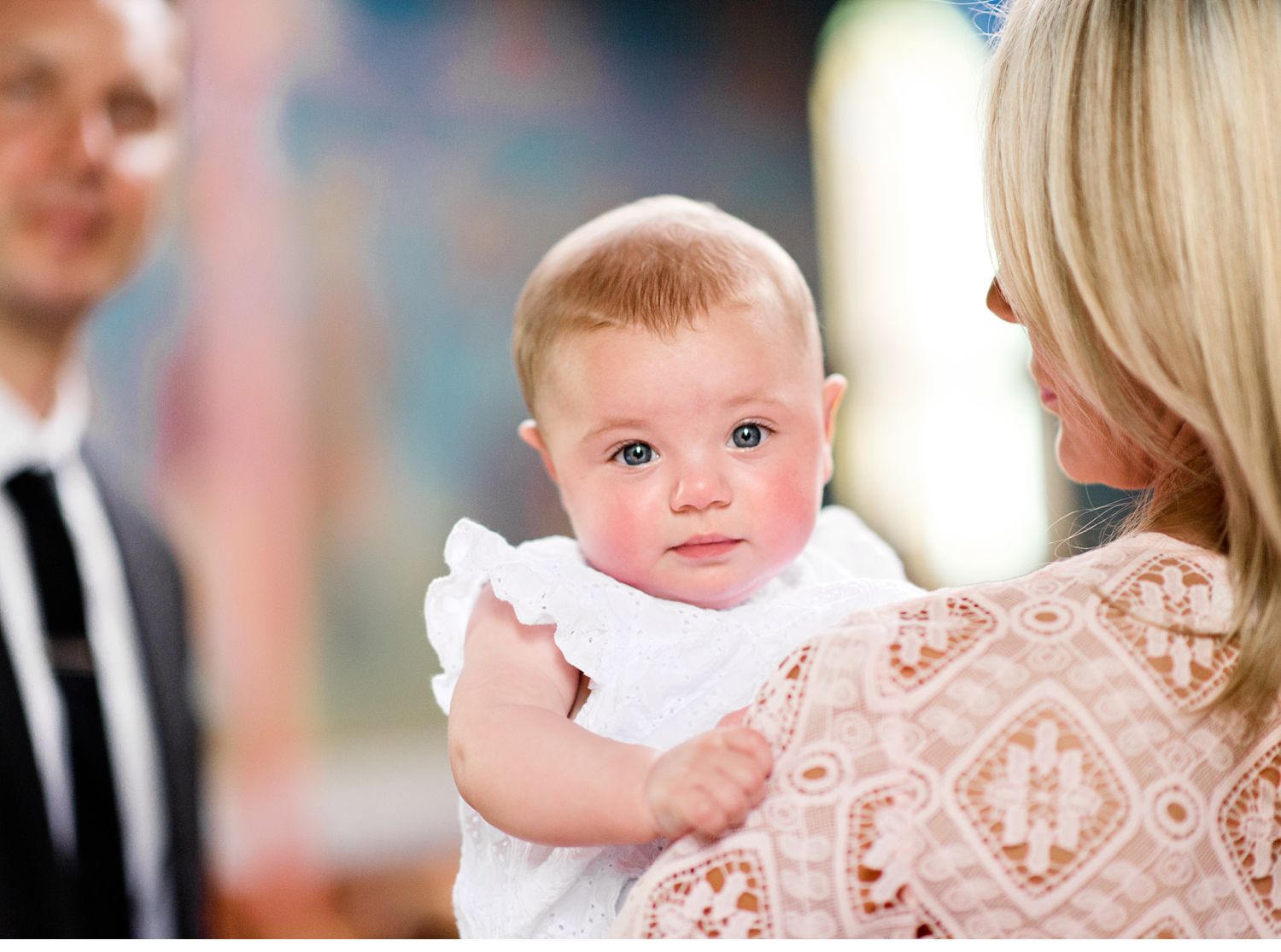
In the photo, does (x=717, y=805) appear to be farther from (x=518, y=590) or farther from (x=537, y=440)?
(x=537, y=440)

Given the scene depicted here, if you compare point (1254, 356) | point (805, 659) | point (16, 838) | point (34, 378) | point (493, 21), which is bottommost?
point (16, 838)

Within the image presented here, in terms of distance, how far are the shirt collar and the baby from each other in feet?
4.22

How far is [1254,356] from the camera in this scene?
0.83 m

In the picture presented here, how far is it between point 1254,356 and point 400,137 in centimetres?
313

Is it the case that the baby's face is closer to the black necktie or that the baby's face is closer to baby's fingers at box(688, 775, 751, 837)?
baby's fingers at box(688, 775, 751, 837)

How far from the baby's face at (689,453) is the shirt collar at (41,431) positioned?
140 centimetres

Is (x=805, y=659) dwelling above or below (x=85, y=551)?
above

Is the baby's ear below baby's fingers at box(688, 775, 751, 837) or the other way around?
the other way around

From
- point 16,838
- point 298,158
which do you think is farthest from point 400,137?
point 16,838

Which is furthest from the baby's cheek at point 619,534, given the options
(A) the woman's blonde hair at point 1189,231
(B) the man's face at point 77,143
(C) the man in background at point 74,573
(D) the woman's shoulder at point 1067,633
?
(B) the man's face at point 77,143

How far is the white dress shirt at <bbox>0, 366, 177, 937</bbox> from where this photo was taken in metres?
2.08

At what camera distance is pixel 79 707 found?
85.6 inches

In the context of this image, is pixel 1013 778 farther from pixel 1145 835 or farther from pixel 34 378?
pixel 34 378

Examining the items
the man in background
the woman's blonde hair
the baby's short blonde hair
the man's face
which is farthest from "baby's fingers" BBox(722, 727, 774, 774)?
the man's face
